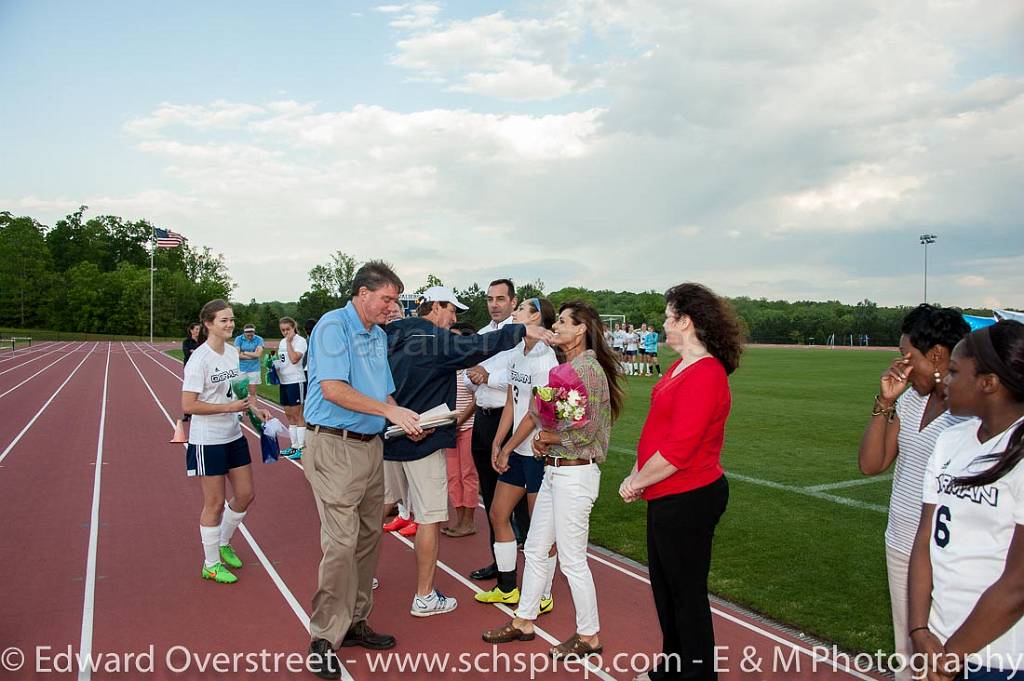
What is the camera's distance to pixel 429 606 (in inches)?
189

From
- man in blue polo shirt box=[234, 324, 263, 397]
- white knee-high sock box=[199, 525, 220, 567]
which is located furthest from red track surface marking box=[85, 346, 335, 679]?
man in blue polo shirt box=[234, 324, 263, 397]

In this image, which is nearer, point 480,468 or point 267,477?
point 480,468

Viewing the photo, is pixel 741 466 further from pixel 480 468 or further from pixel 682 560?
pixel 682 560

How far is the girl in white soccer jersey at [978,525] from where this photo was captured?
1.97 m

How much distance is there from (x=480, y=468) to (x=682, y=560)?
2.69 meters

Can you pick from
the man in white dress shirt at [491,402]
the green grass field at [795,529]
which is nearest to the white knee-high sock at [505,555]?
the man in white dress shirt at [491,402]

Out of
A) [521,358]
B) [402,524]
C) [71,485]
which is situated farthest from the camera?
[71,485]

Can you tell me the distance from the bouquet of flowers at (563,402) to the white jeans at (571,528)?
0.94 ft

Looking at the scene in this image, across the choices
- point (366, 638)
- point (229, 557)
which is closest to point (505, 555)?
point (366, 638)

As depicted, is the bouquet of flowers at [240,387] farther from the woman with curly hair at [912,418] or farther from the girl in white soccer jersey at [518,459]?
the woman with curly hair at [912,418]

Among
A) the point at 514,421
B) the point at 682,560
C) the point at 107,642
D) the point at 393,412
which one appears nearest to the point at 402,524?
the point at 514,421

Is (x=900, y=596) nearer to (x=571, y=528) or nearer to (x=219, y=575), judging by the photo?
(x=571, y=528)

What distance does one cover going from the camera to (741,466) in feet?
31.4

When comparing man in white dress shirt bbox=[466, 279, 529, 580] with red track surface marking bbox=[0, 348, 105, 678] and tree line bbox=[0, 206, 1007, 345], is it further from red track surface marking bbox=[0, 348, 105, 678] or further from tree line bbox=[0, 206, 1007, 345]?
tree line bbox=[0, 206, 1007, 345]
